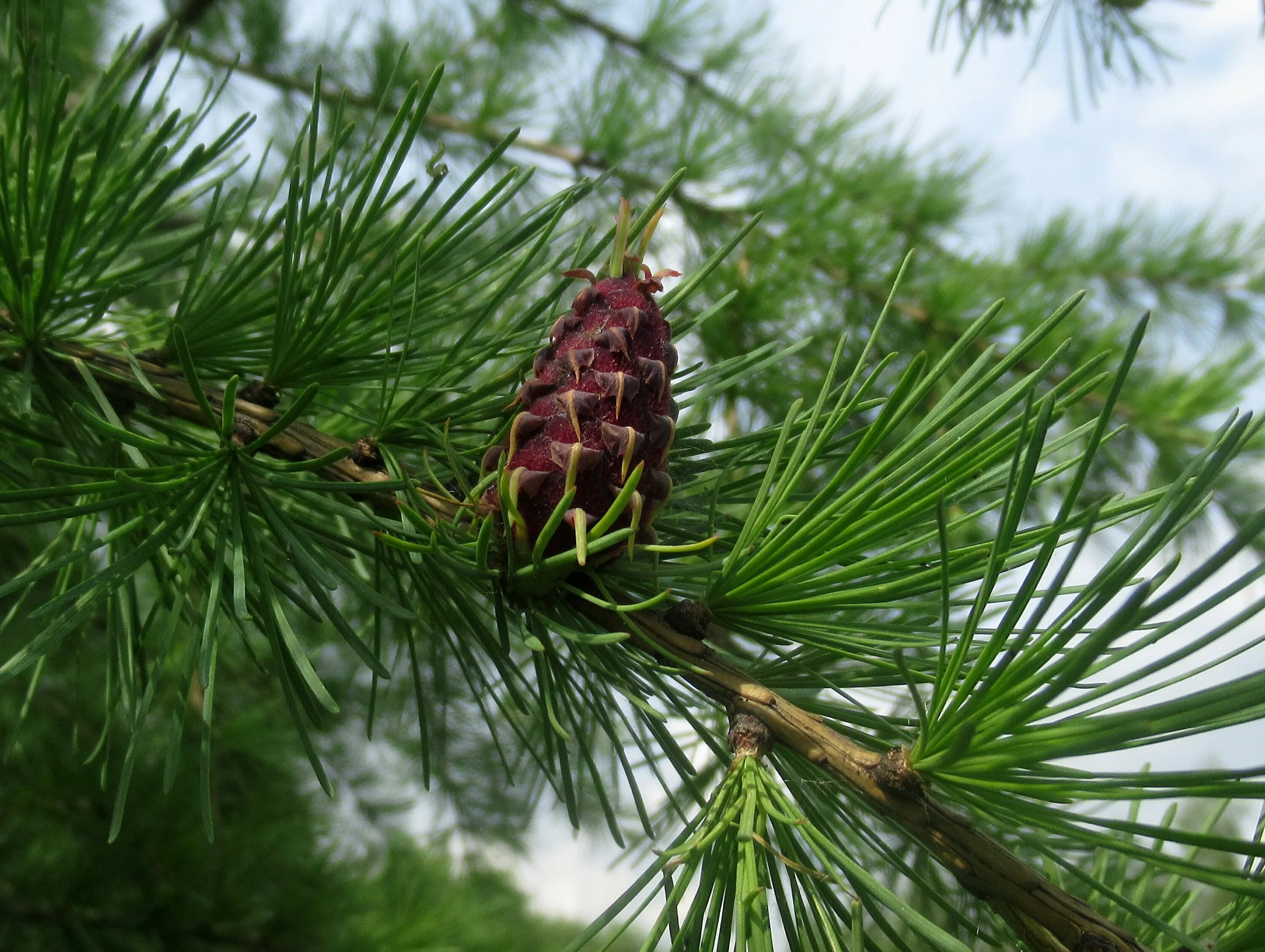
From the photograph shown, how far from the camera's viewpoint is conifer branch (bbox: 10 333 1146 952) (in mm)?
291

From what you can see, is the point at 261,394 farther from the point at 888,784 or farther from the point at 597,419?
the point at 888,784

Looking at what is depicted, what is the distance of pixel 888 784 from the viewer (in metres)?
0.30

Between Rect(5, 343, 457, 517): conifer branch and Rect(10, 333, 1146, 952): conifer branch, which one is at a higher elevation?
Rect(5, 343, 457, 517): conifer branch

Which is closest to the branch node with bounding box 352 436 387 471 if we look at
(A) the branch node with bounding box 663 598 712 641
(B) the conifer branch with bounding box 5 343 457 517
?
(B) the conifer branch with bounding box 5 343 457 517

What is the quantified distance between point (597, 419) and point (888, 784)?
150mm

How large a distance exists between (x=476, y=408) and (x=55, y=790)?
0.90m

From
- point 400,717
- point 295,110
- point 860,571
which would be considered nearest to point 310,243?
point 860,571

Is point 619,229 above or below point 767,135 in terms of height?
below

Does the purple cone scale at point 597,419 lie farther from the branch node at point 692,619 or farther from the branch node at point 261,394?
the branch node at point 261,394

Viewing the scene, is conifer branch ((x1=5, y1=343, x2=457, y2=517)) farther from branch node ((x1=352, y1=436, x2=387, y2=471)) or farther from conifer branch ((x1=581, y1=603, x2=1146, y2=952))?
conifer branch ((x1=581, y1=603, x2=1146, y2=952))

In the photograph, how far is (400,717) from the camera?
0.98 m

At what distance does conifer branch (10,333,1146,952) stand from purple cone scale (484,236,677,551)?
0.04m

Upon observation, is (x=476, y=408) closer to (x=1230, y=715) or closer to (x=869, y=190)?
(x=1230, y=715)

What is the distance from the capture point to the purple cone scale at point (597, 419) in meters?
0.32
